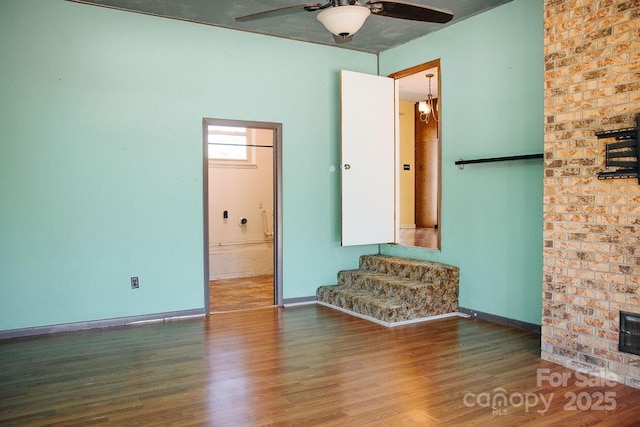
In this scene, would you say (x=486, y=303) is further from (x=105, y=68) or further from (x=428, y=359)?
(x=105, y=68)

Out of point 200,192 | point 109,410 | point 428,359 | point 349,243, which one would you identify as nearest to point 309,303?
point 349,243

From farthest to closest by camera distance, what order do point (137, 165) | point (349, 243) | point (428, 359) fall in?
point (349, 243) → point (137, 165) → point (428, 359)

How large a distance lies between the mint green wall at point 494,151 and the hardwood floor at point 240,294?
6.53 ft

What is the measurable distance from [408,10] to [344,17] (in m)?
0.44

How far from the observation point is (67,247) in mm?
4328

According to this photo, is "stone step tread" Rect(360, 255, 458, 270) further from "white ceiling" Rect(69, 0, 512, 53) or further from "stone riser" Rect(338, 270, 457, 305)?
"white ceiling" Rect(69, 0, 512, 53)

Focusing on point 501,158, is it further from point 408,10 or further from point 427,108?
point 427,108

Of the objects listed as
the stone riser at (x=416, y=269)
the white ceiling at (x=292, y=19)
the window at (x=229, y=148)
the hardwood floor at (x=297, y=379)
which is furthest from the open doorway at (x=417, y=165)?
the hardwood floor at (x=297, y=379)

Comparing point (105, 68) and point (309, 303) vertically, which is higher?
point (105, 68)

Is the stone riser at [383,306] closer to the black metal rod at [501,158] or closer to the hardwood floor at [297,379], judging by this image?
the hardwood floor at [297,379]

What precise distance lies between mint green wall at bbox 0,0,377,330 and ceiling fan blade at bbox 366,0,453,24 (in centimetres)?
232

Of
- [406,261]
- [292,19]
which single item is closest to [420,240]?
[406,261]

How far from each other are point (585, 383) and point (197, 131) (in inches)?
153

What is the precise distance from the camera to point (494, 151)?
180 inches
